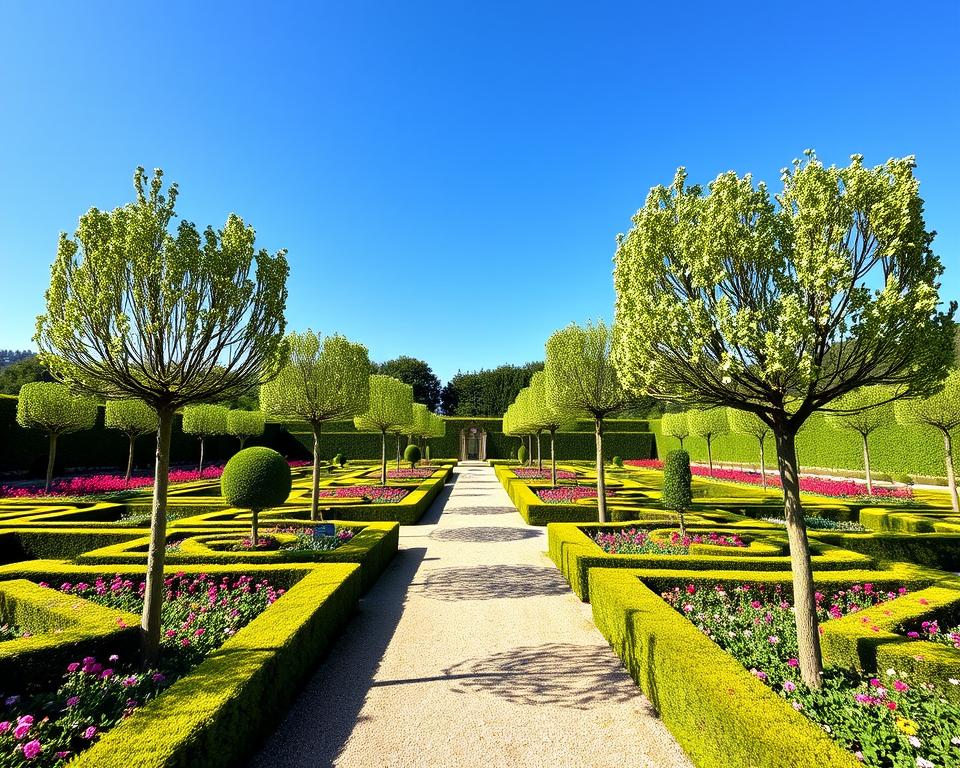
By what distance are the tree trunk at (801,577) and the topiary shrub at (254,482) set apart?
8011 millimetres

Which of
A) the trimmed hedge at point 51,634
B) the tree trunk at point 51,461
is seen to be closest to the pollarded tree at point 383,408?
the tree trunk at point 51,461

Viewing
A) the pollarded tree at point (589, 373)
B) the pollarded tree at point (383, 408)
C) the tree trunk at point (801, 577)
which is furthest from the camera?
the pollarded tree at point (383, 408)

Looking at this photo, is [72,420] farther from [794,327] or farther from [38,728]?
[794,327]

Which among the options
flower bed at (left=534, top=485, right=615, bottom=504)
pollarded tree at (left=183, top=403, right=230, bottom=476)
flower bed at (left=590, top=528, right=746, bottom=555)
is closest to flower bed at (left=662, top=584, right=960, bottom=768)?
flower bed at (left=590, top=528, right=746, bottom=555)

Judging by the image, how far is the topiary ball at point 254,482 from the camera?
28.3ft

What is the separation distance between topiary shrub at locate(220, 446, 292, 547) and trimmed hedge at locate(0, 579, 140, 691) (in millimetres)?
2974

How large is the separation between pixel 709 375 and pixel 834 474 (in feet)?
93.4

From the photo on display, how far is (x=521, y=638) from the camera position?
6031 millimetres

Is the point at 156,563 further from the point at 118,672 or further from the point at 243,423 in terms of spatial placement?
the point at 243,423

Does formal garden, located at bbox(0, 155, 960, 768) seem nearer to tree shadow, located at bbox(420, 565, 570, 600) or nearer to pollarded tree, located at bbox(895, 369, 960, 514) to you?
tree shadow, located at bbox(420, 565, 570, 600)

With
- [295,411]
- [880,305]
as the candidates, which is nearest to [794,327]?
[880,305]

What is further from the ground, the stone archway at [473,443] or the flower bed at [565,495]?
the stone archway at [473,443]

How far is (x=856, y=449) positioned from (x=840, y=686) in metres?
26.7

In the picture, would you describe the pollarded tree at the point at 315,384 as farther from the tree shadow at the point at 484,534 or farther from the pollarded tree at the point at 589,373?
the pollarded tree at the point at 589,373
